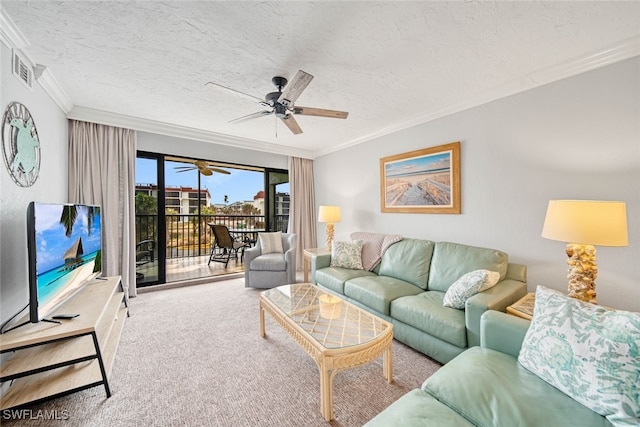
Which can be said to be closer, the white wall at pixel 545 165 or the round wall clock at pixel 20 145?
the round wall clock at pixel 20 145

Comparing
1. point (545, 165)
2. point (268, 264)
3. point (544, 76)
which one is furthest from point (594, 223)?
point (268, 264)

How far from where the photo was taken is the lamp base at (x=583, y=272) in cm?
164

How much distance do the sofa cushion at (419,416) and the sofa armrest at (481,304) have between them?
0.88 m

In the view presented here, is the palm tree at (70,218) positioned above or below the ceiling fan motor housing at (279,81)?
below

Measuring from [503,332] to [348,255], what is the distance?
6.59 ft

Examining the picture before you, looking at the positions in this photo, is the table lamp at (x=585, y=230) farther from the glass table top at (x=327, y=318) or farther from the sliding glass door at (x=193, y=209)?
the sliding glass door at (x=193, y=209)

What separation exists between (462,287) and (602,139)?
1.61 meters

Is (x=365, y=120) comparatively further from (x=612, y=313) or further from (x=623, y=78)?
(x=612, y=313)

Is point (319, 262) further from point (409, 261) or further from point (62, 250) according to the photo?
point (62, 250)

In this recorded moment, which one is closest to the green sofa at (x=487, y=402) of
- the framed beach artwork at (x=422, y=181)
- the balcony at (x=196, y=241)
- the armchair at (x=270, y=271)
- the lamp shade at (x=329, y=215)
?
the framed beach artwork at (x=422, y=181)

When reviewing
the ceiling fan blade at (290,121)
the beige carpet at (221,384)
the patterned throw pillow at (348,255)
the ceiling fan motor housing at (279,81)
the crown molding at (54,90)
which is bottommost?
the beige carpet at (221,384)

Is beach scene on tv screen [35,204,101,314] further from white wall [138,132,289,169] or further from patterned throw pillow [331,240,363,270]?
patterned throw pillow [331,240,363,270]

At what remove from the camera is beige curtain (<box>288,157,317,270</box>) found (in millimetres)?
4945

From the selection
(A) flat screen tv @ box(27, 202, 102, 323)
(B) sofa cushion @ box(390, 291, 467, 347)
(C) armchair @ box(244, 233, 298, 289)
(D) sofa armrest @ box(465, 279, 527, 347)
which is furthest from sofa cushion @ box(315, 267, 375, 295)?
(A) flat screen tv @ box(27, 202, 102, 323)
